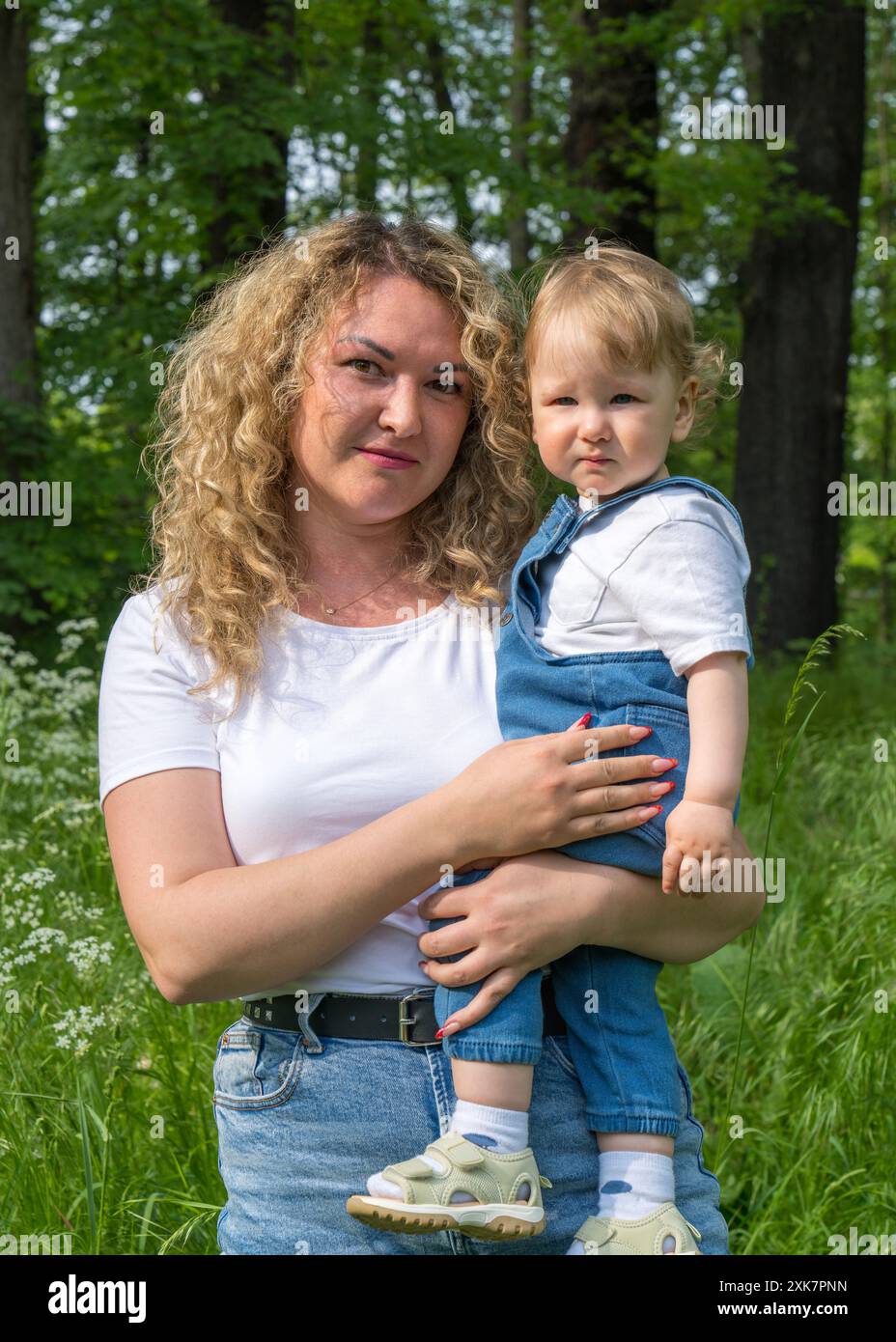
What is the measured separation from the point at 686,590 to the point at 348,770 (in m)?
0.54

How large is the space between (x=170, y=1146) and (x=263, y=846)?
1.09 metres

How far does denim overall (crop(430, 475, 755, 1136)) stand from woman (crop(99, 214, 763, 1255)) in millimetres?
34

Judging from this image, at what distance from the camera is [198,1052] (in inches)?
113

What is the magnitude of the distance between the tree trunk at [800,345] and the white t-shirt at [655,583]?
24.6 feet

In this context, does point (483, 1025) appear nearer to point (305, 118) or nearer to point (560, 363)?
point (560, 363)

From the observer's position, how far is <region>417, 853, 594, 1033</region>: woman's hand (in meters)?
1.73

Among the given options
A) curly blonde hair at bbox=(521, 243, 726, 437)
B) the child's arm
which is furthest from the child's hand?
curly blonde hair at bbox=(521, 243, 726, 437)

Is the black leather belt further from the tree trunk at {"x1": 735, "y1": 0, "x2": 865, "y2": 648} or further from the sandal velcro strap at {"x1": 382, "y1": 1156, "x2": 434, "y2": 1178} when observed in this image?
the tree trunk at {"x1": 735, "y1": 0, "x2": 865, "y2": 648}

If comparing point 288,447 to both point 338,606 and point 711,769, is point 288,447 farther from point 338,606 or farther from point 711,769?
point 711,769

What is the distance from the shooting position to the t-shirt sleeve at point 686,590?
1.82m

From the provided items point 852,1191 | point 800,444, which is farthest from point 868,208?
point 852,1191

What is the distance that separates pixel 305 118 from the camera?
7.26 meters
